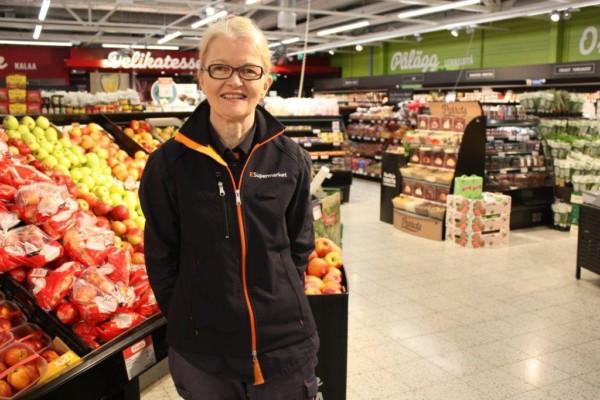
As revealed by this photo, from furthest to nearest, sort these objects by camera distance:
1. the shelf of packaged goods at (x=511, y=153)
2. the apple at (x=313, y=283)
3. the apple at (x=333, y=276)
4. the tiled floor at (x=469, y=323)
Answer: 1. the shelf of packaged goods at (x=511, y=153)
2. the tiled floor at (x=469, y=323)
3. the apple at (x=333, y=276)
4. the apple at (x=313, y=283)

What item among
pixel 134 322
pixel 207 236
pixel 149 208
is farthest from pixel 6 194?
pixel 207 236

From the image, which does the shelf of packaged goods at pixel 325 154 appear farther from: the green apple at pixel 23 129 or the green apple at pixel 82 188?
the green apple at pixel 82 188

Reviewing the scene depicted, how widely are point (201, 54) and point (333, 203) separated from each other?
221cm

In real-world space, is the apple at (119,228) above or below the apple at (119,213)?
below

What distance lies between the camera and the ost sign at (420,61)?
15.5m

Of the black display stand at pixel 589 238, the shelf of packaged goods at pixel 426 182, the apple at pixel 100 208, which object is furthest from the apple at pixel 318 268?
the shelf of packaged goods at pixel 426 182

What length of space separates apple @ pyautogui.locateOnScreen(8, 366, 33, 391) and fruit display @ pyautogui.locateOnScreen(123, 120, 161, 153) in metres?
2.79

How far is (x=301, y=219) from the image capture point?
6.20ft

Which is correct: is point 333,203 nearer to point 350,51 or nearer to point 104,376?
point 104,376

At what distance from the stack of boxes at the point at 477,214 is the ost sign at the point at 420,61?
8.93 metres

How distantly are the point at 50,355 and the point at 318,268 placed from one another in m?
1.39

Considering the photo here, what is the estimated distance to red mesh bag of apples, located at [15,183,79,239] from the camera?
267 cm

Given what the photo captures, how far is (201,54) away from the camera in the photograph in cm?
173

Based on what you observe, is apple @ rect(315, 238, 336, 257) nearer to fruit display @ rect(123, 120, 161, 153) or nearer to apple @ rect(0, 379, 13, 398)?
apple @ rect(0, 379, 13, 398)
